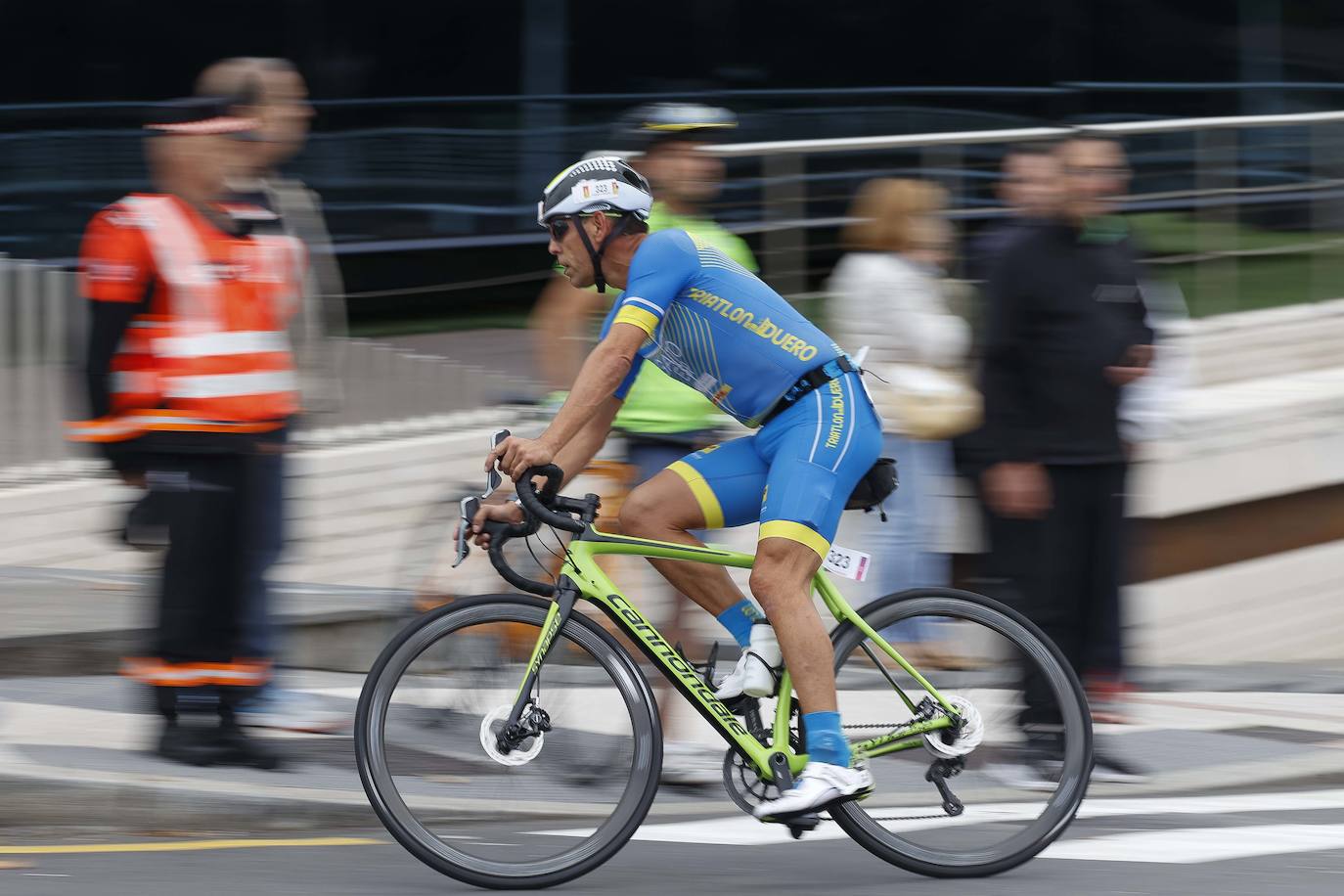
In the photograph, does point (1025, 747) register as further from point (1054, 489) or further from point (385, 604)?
point (385, 604)

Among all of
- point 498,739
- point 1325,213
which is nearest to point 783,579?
point 498,739

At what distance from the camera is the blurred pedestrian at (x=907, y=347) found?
7.88m

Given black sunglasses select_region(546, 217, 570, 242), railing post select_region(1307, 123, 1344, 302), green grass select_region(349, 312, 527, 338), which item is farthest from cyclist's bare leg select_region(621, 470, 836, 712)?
railing post select_region(1307, 123, 1344, 302)

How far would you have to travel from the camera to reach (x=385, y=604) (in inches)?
Result: 330

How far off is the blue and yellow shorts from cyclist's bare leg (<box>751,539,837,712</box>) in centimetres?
4

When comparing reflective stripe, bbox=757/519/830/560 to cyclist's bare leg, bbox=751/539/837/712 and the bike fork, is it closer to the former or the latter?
cyclist's bare leg, bbox=751/539/837/712

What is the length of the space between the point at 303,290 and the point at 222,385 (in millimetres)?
609

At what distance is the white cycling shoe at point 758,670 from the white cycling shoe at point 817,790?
238 millimetres

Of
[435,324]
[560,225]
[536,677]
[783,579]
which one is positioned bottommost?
[435,324]

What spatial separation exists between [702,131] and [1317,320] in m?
8.25

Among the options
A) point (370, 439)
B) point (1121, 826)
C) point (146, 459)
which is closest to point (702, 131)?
point (146, 459)

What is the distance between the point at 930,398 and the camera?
26.6 ft

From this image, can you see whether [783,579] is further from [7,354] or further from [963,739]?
[7,354]

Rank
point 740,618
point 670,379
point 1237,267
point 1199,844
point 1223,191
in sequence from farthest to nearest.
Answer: point 1223,191, point 1237,267, point 670,379, point 1199,844, point 740,618
